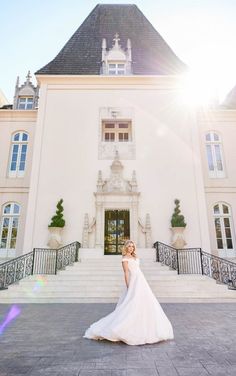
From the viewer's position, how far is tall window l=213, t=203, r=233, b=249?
43.4 feet

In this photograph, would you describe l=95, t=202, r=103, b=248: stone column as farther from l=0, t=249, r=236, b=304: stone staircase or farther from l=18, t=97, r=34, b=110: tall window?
l=18, t=97, r=34, b=110: tall window

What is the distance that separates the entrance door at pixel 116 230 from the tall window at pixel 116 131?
445 centimetres

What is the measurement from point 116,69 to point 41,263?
486 inches

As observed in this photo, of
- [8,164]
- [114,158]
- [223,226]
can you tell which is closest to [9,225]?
[8,164]

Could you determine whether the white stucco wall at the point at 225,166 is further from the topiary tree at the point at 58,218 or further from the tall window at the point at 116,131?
the topiary tree at the point at 58,218

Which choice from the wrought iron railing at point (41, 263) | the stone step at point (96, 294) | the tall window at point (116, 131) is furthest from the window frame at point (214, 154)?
the wrought iron railing at point (41, 263)

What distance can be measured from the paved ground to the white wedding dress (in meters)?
0.12

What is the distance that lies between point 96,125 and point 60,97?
2.91 m

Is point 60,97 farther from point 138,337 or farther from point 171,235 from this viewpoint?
point 138,337

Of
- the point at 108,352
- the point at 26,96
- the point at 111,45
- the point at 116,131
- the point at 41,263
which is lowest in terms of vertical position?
the point at 108,352

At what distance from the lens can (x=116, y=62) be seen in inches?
625

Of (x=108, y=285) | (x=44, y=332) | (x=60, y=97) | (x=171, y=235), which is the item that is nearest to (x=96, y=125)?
(x=60, y=97)

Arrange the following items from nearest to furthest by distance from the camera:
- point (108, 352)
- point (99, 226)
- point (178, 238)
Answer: point (108, 352) → point (178, 238) → point (99, 226)

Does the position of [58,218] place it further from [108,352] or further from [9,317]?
[108,352]
